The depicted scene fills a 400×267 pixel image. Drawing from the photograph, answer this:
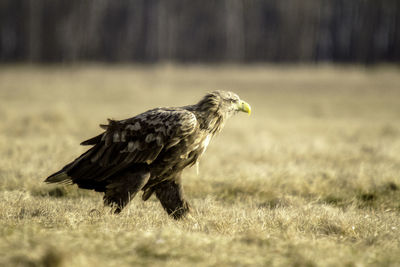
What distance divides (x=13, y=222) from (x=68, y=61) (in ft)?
107

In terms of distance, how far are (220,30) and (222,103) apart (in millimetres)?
34834

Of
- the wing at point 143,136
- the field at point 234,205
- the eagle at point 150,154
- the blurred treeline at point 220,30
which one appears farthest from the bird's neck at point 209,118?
the blurred treeline at point 220,30

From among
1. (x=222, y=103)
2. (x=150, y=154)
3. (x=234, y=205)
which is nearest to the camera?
(x=150, y=154)

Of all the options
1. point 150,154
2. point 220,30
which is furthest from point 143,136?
point 220,30

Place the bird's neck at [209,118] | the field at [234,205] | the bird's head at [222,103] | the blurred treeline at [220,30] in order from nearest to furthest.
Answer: the field at [234,205] → the bird's neck at [209,118] → the bird's head at [222,103] → the blurred treeline at [220,30]

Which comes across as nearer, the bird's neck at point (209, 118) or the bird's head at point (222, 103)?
the bird's neck at point (209, 118)

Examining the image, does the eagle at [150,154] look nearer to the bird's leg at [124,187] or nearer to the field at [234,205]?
the bird's leg at [124,187]

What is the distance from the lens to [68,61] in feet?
115

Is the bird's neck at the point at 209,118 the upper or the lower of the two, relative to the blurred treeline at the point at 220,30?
lower

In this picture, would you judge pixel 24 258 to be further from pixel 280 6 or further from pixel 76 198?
pixel 280 6

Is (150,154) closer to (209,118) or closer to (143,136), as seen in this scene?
(143,136)

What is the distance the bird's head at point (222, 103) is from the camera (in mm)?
→ 5113

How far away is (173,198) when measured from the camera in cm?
519

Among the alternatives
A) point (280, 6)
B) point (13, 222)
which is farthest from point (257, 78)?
point (13, 222)
